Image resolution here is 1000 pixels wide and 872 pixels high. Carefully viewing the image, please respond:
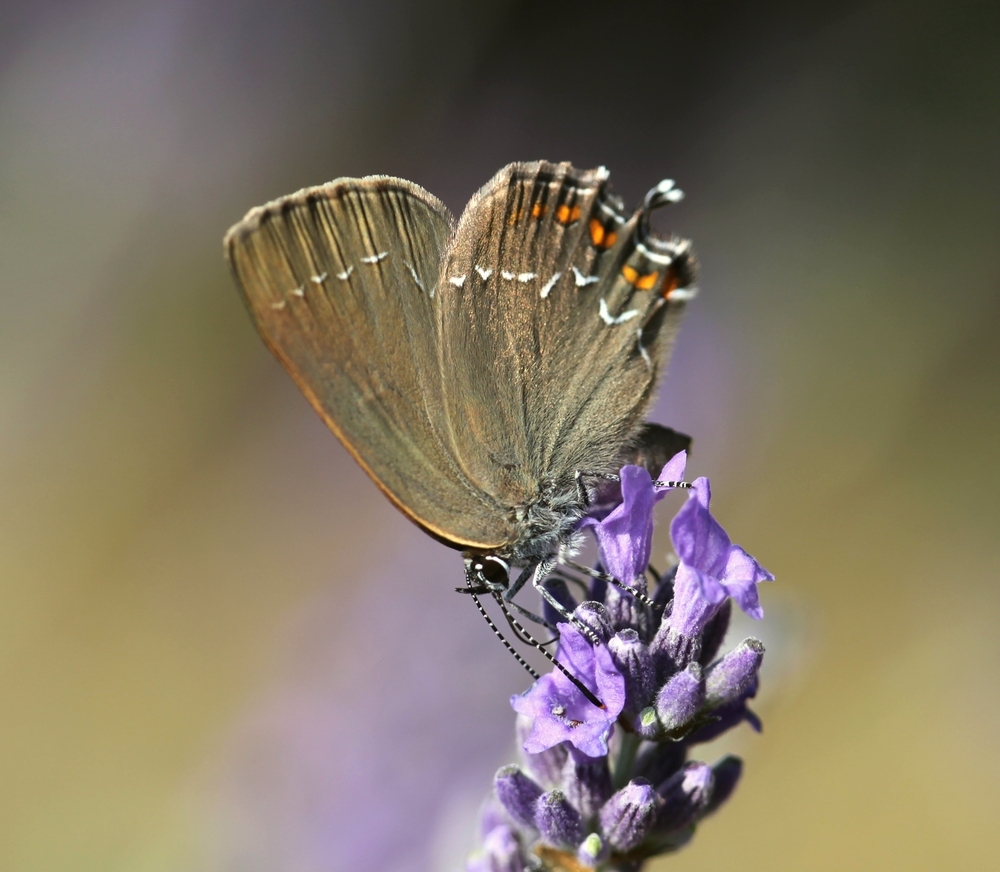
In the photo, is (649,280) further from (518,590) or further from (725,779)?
(725,779)

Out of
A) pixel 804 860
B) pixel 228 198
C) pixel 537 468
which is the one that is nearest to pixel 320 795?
pixel 537 468

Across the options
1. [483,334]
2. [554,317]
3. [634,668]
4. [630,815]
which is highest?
[554,317]

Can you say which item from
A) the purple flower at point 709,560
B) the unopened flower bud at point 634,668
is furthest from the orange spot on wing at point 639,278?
the unopened flower bud at point 634,668

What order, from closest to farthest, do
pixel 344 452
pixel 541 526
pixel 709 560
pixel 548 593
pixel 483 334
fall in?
pixel 709 560 < pixel 548 593 < pixel 541 526 < pixel 483 334 < pixel 344 452

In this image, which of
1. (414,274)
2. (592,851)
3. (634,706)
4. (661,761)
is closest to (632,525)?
(634,706)

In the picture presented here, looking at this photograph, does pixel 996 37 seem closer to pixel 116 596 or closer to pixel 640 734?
pixel 640 734
